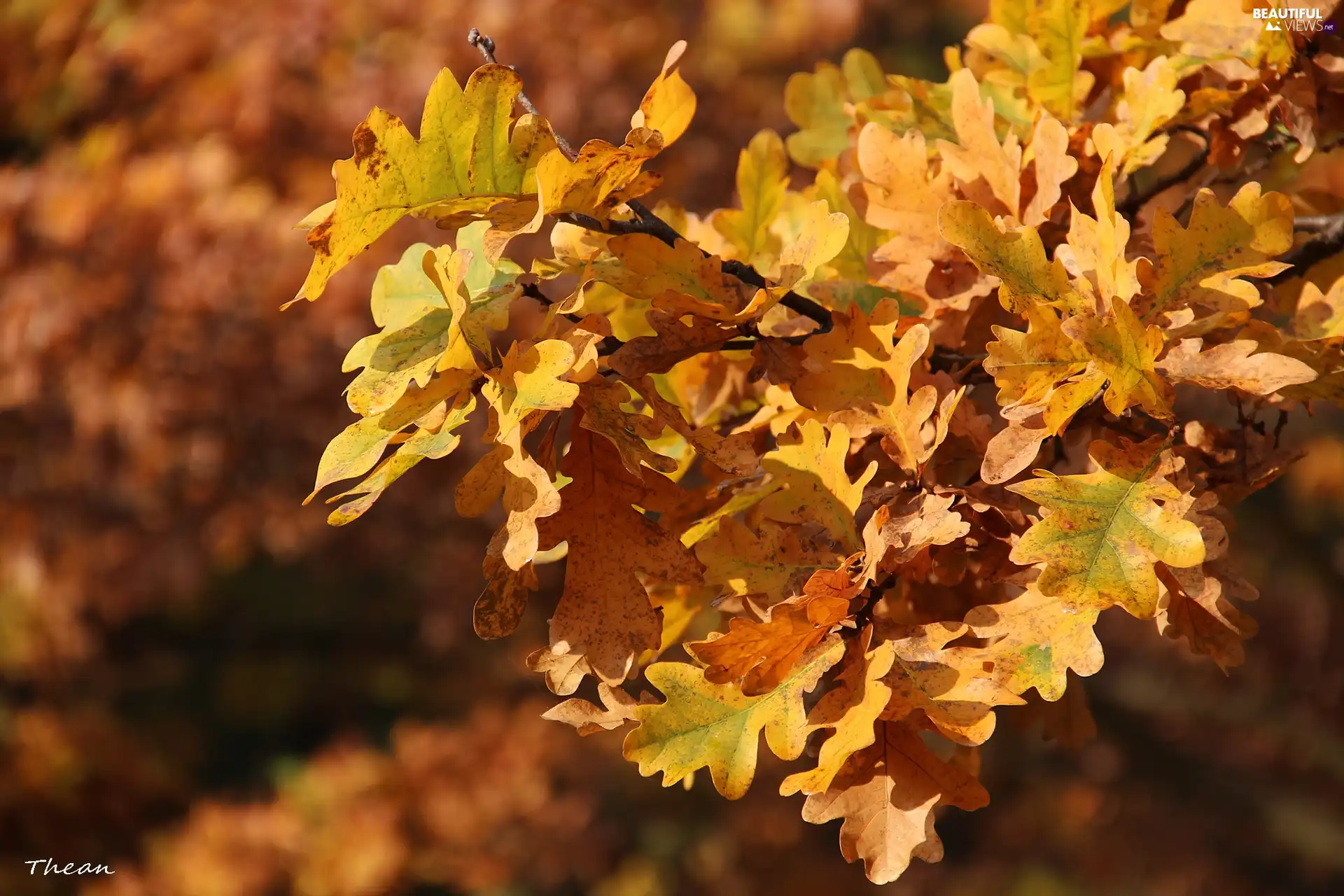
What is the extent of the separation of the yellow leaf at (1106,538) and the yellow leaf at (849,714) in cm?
11

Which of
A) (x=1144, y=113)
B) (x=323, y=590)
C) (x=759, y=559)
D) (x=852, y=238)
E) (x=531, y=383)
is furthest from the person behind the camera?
(x=323, y=590)

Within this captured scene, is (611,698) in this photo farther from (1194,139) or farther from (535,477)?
(1194,139)

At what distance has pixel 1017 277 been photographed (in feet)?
2.44

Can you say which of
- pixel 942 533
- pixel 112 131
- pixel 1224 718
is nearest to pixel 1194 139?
pixel 942 533

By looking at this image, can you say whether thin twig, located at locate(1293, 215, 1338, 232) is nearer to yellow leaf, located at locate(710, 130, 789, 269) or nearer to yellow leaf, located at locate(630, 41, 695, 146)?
yellow leaf, located at locate(710, 130, 789, 269)

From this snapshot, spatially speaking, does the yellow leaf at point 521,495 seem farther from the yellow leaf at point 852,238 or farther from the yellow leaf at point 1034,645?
the yellow leaf at point 852,238

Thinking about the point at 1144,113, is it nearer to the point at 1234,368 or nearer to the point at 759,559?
the point at 1234,368

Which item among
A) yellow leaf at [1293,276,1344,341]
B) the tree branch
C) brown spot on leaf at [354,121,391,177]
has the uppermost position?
brown spot on leaf at [354,121,391,177]

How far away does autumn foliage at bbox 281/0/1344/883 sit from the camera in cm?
70

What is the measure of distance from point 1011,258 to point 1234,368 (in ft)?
0.49

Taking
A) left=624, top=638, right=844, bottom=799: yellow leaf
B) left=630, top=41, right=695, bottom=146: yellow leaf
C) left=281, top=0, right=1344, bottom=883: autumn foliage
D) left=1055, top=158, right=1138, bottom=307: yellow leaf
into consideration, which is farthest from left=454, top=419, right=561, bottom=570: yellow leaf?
left=1055, top=158, right=1138, bottom=307: yellow leaf

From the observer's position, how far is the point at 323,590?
473 cm

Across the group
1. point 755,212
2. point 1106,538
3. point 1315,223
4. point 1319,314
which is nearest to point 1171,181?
point 1315,223

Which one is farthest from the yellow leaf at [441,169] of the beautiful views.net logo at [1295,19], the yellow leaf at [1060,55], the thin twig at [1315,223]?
the thin twig at [1315,223]
